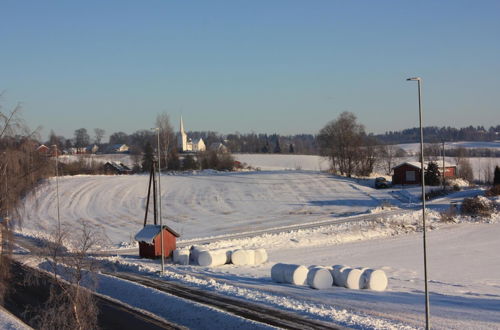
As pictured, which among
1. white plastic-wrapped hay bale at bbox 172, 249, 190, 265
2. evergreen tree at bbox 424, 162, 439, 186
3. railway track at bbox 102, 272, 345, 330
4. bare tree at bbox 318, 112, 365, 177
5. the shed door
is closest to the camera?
railway track at bbox 102, 272, 345, 330

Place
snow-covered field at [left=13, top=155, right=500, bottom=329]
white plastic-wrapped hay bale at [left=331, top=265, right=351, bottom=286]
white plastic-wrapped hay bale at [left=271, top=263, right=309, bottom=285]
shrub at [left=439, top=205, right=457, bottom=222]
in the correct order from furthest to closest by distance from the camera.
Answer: shrub at [left=439, top=205, right=457, bottom=222] < white plastic-wrapped hay bale at [left=271, top=263, right=309, bottom=285] < white plastic-wrapped hay bale at [left=331, top=265, right=351, bottom=286] < snow-covered field at [left=13, top=155, right=500, bottom=329]

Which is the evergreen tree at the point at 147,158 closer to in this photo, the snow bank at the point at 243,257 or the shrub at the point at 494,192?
the shrub at the point at 494,192

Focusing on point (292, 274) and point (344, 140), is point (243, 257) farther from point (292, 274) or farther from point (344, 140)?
point (344, 140)

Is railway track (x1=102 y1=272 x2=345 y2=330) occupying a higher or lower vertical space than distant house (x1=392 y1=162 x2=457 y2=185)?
lower

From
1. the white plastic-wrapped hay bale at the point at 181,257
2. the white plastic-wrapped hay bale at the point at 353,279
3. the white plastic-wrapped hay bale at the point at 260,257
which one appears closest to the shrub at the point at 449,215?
the white plastic-wrapped hay bale at the point at 260,257

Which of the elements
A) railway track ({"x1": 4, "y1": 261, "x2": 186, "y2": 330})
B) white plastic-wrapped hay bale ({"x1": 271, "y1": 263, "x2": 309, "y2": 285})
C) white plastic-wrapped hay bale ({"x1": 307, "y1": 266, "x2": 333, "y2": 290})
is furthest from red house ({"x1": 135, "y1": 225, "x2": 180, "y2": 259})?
white plastic-wrapped hay bale ({"x1": 307, "y1": 266, "x2": 333, "y2": 290})

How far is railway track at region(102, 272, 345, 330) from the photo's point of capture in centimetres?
2012

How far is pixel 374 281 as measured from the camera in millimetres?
27234

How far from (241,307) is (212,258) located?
12760mm

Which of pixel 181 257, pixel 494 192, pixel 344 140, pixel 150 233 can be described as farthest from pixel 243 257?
→ pixel 344 140

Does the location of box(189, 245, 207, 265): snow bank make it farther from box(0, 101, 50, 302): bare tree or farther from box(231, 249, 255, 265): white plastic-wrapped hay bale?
box(0, 101, 50, 302): bare tree

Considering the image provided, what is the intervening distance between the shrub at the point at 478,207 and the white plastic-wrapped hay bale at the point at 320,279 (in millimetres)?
36274

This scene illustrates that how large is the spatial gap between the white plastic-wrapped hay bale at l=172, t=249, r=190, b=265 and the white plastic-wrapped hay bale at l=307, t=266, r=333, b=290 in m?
11.4

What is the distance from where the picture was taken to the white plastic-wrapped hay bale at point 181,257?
36812 millimetres
